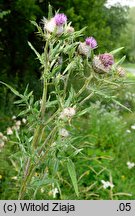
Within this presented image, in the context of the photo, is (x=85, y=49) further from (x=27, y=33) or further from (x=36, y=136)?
(x=27, y=33)

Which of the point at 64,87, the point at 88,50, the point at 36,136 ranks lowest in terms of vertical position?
the point at 36,136

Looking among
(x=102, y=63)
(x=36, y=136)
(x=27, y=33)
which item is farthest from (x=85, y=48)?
(x=27, y=33)

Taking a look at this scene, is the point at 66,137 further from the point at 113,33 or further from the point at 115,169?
the point at 113,33

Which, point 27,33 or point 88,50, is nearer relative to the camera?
point 88,50

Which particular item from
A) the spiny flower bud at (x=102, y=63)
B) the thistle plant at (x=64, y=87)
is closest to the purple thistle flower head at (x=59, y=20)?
the thistle plant at (x=64, y=87)

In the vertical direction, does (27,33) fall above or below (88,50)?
above

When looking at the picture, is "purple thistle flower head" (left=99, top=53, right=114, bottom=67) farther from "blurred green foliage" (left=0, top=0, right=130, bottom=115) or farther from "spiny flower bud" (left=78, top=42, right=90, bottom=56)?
"blurred green foliage" (left=0, top=0, right=130, bottom=115)

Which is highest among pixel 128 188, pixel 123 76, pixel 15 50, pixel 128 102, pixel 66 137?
pixel 15 50

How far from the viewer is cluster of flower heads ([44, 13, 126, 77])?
1.47 meters

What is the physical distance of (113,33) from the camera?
34.8ft

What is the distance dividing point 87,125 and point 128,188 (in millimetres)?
1635

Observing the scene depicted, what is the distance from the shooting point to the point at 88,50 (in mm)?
A: 1541

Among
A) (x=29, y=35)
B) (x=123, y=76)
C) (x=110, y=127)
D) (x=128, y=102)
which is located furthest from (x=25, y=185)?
(x=128, y=102)

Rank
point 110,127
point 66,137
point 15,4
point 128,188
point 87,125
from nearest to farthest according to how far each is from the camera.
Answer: point 66,137, point 128,188, point 110,127, point 87,125, point 15,4
